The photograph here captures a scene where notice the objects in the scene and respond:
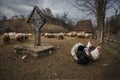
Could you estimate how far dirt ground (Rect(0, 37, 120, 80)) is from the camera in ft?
17.9

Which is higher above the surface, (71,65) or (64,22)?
(64,22)

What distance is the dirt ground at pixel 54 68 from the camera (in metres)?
5.46

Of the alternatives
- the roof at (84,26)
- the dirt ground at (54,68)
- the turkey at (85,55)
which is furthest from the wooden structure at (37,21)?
the roof at (84,26)

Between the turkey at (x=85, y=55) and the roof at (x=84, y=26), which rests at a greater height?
the roof at (x=84, y=26)

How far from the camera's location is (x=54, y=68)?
621 cm

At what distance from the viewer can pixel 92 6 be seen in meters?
12.9

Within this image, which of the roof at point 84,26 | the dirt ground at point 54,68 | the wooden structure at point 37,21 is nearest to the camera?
the dirt ground at point 54,68

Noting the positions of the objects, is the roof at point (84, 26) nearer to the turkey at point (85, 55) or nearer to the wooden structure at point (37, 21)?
the wooden structure at point (37, 21)

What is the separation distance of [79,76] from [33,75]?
176 cm

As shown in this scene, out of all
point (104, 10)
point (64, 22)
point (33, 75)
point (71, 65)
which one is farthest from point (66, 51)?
point (64, 22)

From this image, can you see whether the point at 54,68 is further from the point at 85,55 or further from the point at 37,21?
the point at 37,21

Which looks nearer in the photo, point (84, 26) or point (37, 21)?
point (37, 21)

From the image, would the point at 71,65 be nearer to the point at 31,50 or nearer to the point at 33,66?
the point at 33,66

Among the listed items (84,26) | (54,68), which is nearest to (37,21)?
(54,68)
